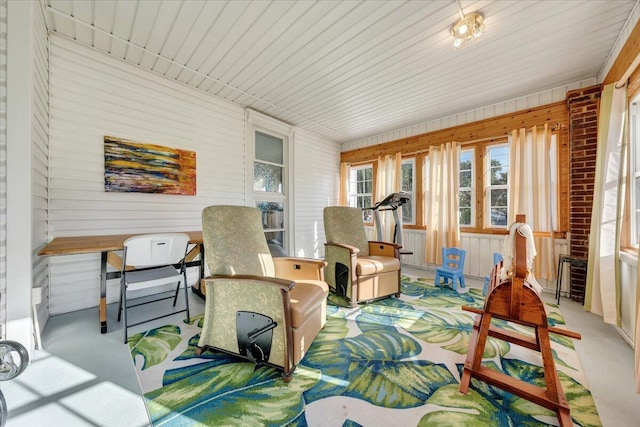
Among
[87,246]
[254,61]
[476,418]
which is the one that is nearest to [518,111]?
[254,61]

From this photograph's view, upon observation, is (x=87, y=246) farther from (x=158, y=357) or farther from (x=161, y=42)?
(x=161, y=42)

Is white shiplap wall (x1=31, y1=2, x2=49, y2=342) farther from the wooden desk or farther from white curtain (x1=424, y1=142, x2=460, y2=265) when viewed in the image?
white curtain (x1=424, y1=142, x2=460, y2=265)

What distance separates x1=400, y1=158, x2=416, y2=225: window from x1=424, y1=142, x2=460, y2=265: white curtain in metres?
0.34

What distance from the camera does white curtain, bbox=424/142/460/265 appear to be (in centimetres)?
410

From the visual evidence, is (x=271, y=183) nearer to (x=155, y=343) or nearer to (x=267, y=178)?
(x=267, y=178)

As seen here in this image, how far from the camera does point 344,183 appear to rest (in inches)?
233

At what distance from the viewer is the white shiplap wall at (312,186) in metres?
5.07

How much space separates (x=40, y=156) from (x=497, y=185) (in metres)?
5.57

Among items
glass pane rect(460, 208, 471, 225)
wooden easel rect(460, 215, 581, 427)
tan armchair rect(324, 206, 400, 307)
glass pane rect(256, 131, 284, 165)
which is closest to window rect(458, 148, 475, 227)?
glass pane rect(460, 208, 471, 225)

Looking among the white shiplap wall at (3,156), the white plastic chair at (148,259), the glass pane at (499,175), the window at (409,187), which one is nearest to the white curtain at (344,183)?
the window at (409,187)

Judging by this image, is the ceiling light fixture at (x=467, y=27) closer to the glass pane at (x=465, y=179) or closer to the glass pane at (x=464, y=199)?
the glass pane at (x=465, y=179)

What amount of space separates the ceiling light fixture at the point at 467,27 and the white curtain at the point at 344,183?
3723 mm

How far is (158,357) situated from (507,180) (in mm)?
4775

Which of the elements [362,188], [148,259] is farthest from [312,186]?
[148,259]
